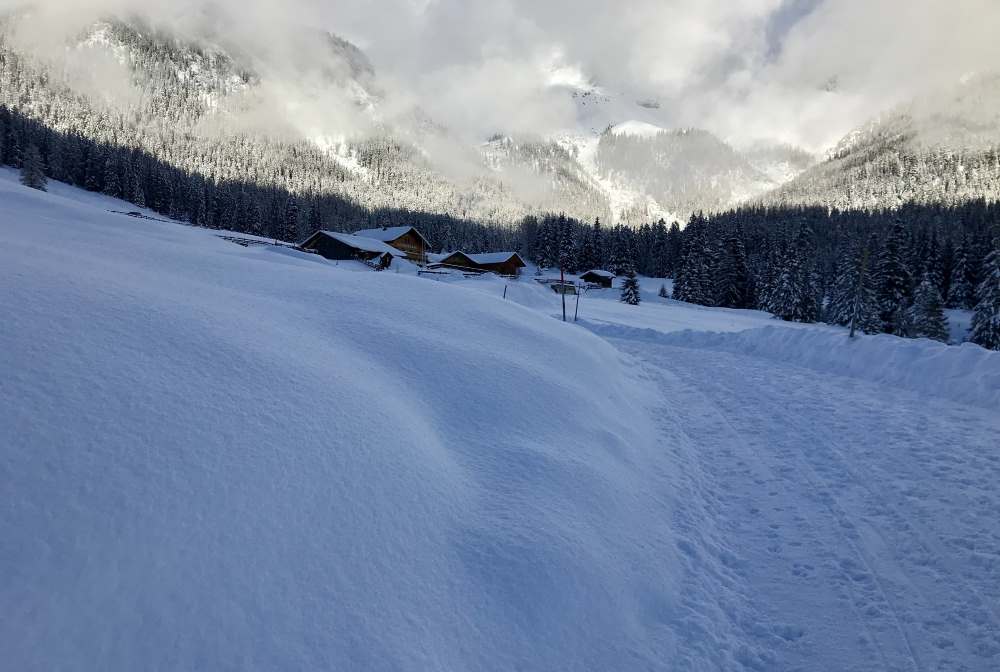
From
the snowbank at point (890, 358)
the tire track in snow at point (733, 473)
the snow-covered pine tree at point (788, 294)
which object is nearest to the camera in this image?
the tire track in snow at point (733, 473)

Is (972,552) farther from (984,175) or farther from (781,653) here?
(984,175)

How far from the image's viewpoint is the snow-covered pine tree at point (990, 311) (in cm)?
3819

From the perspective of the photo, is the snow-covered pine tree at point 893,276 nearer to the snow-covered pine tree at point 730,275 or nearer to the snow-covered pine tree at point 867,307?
the snow-covered pine tree at point 867,307

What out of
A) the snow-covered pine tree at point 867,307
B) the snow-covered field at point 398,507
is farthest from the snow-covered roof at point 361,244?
the snow-covered pine tree at point 867,307

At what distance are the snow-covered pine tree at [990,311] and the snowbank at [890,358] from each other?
33.8 meters

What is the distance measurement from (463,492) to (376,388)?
72.5 inches

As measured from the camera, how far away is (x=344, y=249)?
5203 cm

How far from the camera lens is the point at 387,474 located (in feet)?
14.0

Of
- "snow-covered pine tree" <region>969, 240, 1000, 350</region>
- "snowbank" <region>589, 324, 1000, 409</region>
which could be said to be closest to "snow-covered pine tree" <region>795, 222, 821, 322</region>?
"snow-covered pine tree" <region>969, 240, 1000, 350</region>

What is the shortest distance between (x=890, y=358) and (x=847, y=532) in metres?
10.5

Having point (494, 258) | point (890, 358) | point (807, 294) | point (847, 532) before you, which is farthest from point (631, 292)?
point (847, 532)

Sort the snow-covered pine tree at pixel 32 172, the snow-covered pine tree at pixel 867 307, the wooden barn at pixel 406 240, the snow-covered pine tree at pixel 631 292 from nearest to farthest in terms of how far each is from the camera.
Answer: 1. the snow-covered pine tree at pixel 867 307
2. the snow-covered pine tree at pixel 32 172
3. the snow-covered pine tree at pixel 631 292
4. the wooden barn at pixel 406 240

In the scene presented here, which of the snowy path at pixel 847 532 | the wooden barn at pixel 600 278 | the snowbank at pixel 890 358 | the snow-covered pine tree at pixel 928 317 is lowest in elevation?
the snowy path at pixel 847 532

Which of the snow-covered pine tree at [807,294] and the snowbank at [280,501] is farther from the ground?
the snow-covered pine tree at [807,294]
